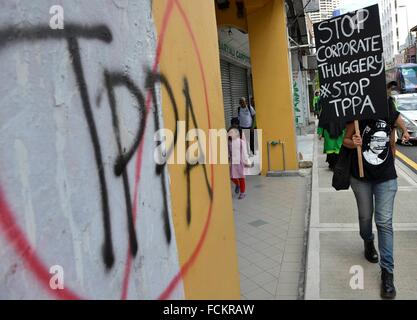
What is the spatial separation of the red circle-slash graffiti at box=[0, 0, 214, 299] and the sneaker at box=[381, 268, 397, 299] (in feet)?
5.97

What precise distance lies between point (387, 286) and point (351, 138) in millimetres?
1291

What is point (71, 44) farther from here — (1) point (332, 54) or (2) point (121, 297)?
(1) point (332, 54)

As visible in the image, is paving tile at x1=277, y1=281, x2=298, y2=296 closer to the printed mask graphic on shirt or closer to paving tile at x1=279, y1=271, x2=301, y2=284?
paving tile at x1=279, y1=271, x2=301, y2=284

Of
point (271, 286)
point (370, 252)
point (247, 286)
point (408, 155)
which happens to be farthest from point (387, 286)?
point (408, 155)

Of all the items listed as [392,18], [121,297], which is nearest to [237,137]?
[121,297]

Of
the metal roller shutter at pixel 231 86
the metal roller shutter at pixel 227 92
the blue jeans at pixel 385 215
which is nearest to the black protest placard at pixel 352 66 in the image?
the blue jeans at pixel 385 215

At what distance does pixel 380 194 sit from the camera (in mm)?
3488

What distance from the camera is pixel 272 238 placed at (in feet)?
16.7

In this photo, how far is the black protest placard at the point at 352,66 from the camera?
353 cm

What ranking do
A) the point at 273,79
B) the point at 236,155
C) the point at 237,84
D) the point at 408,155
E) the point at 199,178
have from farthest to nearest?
the point at 237,84 → the point at 408,155 → the point at 273,79 → the point at 236,155 → the point at 199,178

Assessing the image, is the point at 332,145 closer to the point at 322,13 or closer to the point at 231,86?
the point at 231,86

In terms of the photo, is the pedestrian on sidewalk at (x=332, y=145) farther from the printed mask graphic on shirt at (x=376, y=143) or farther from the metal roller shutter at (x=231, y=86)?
the printed mask graphic on shirt at (x=376, y=143)

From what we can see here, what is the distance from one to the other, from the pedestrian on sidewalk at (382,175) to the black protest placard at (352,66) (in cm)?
14

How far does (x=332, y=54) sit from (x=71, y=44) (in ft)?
9.96
